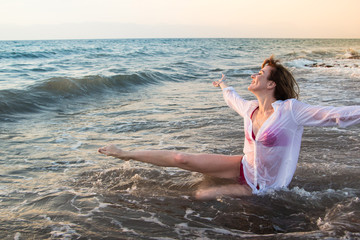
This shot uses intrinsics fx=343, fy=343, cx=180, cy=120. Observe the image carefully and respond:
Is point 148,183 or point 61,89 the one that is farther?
point 61,89

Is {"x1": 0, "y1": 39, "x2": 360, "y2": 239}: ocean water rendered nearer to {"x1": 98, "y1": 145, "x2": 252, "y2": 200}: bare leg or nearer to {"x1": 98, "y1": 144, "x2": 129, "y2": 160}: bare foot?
{"x1": 98, "y1": 145, "x2": 252, "y2": 200}: bare leg

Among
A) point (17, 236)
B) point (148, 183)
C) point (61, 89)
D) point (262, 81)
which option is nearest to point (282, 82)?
point (262, 81)

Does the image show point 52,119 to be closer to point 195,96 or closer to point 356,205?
point 195,96

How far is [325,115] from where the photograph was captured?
3.17 metres

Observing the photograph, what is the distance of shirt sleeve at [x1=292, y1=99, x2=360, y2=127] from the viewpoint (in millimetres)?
3023

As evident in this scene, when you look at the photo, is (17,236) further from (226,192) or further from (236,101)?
(236,101)

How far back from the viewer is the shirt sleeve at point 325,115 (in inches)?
119

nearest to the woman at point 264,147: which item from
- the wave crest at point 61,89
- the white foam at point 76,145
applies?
the white foam at point 76,145

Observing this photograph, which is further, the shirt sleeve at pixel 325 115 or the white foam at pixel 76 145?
the white foam at pixel 76 145

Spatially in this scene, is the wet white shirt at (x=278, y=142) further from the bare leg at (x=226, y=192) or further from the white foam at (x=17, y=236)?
the white foam at (x=17, y=236)

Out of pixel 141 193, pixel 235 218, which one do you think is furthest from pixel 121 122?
pixel 235 218

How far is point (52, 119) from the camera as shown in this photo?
8.27m

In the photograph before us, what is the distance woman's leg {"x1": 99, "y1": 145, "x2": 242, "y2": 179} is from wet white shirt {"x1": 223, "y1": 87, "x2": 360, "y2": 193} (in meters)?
0.17

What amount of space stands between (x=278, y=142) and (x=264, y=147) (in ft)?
0.51
